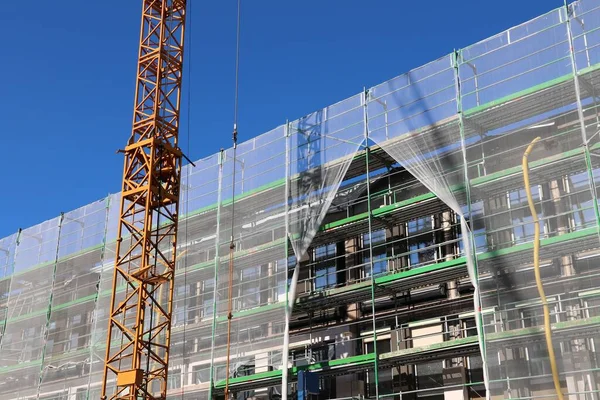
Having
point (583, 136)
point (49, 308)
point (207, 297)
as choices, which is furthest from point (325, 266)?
point (49, 308)

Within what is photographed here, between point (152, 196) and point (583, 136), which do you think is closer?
point (583, 136)

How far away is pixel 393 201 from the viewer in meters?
27.8

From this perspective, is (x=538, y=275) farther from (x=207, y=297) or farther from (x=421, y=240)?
(x=207, y=297)

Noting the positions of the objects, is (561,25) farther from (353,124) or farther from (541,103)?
(353,124)

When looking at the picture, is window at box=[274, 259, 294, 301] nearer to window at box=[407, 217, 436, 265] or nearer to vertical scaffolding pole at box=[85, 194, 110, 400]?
window at box=[407, 217, 436, 265]

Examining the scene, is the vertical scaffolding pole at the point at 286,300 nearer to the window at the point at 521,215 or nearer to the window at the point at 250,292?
the window at the point at 250,292

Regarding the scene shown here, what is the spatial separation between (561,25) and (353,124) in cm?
799

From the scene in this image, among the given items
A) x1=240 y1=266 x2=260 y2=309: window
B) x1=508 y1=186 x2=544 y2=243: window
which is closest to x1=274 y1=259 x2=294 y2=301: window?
x1=240 y1=266 x2=260 y2=309: window

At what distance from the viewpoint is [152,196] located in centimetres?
2994

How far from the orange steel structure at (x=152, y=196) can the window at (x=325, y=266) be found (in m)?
5.44

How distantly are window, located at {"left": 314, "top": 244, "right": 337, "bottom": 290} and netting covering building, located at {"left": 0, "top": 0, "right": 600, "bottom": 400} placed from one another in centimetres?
8

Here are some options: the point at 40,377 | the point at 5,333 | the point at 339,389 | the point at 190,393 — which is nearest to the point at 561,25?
the point at 339,389

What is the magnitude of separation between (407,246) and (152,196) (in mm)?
9774

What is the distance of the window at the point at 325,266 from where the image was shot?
96.2 ft
